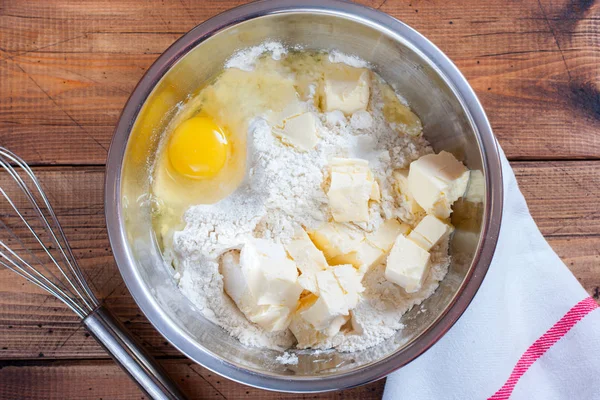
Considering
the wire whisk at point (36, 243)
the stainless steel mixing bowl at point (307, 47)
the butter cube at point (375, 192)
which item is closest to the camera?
the stainless steel mixing bowl at point (307, 47)

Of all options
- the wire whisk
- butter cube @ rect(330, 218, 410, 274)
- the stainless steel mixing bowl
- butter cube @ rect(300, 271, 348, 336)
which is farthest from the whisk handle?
butter cube @ rect(330, 218, 410, 274)

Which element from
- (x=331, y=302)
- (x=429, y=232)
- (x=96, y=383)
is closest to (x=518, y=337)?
(x=429, y=232)

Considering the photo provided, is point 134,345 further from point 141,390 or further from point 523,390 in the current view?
point 523,390

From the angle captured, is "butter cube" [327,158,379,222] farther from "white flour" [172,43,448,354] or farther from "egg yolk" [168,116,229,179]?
"egg yolk" [168,116,229,179]

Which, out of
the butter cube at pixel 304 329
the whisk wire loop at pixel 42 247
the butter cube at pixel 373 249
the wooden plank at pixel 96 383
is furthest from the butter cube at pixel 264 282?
the whisk wire loop at pixel 42 247

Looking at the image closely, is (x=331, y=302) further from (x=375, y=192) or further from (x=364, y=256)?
(x=375, y=192)

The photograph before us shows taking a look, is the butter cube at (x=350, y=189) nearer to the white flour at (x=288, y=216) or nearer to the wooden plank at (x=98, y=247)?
the white flour at (x=288, y=216)
